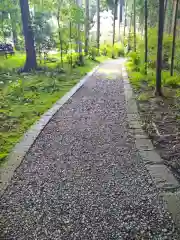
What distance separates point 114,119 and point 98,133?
0.97 metres

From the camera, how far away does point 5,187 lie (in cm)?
325

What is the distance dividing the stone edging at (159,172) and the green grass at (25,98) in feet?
7.03

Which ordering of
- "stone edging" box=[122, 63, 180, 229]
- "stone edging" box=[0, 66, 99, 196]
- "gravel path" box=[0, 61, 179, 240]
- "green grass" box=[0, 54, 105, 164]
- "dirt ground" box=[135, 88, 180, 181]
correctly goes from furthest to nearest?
"green grass" box=[0, 54, 105, 164]
"dirt ground" box=[135, 88, 180, 181]
"stone edging" box=[0, 66, 99, 196]
"stone edging" box=[122, 63, 180, 229]
"gravel path" box=[0, 61, 179, 240]

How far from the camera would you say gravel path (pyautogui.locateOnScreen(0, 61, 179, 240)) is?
2.52m

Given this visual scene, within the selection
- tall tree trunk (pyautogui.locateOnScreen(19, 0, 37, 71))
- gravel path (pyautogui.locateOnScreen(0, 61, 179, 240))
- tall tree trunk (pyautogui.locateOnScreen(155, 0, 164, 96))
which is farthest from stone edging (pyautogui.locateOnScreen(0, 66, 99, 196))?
tall tree trunk (pyautogui.locateOnScreen(19, 0, 37, 71))

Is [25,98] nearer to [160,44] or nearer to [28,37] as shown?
[160,44]

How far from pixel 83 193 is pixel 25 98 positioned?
5.31 m

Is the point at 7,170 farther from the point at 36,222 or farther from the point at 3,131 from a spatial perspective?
the point at 3,131

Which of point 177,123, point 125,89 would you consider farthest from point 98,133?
point 125,89

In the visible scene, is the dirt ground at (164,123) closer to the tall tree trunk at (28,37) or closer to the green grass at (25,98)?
the green grass at (25,98)

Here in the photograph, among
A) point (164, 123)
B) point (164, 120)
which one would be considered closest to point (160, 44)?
point (164, 120)

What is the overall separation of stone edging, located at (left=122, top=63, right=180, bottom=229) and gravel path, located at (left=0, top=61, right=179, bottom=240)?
0.09m

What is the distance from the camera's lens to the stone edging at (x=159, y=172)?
2.88 m

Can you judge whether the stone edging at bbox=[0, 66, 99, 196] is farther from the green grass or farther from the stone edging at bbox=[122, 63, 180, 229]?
the stone edging at bbox=[122, 63, 180, 229]
